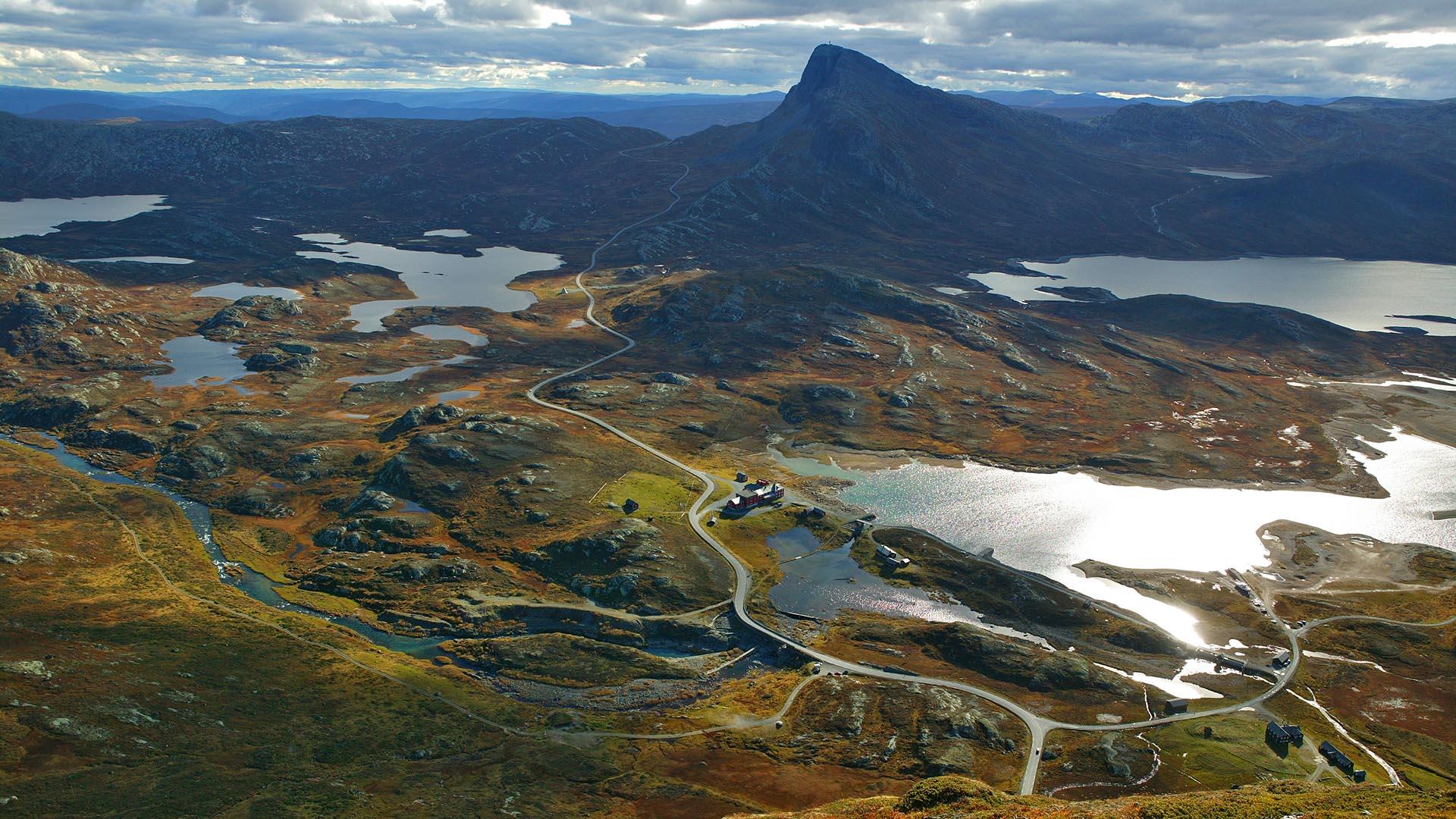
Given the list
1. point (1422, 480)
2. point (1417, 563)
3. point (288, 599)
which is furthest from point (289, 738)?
point (1422, 480)

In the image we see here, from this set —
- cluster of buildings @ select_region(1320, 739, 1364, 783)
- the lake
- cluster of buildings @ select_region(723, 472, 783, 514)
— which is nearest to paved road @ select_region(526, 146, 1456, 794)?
the lake

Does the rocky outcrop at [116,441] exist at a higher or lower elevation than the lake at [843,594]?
higher

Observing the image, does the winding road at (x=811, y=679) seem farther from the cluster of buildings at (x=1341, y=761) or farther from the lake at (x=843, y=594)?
the cluster of buildings at (x=1341, y=761)

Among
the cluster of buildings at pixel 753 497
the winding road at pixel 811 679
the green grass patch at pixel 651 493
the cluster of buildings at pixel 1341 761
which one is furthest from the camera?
the green grass patch at pixel 651 493

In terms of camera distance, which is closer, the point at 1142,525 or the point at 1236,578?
the point at 1236,578

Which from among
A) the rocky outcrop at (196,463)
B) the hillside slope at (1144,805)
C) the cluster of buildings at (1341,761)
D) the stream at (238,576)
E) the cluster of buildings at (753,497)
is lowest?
the stream at (238,576)

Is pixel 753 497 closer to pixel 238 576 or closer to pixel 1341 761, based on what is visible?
pixel 238 576

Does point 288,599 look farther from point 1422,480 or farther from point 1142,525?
point 1422,480

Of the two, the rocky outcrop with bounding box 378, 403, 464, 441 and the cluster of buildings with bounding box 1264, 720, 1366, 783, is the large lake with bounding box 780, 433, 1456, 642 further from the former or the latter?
the rocky outcrop with bounding box 378, 403, 464, 441

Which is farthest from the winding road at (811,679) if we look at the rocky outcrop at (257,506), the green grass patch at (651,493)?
the green grass patch at (651,493)
